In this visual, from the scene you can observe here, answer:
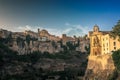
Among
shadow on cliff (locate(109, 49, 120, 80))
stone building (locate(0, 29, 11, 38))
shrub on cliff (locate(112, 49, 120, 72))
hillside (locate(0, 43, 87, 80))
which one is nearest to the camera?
shadow on cliff (locate(109, 49, 120, 80))

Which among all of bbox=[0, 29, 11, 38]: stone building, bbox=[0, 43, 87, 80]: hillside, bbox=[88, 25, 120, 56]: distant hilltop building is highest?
bbox=[0, 29, 11, 38]: stone building

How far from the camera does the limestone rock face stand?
79.7 meters

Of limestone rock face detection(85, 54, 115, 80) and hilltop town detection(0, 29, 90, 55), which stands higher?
hilltop town detection(0, 29, 90, 55)

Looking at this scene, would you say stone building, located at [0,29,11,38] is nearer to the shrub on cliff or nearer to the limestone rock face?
the limestone rock face

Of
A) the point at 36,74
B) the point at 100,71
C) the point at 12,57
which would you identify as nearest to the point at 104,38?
the point at 100,71

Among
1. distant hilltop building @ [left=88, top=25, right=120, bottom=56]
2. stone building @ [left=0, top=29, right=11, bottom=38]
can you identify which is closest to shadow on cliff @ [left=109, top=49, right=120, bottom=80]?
distant hilltop building @ [left=88, top=25, right=120, bottom=56]

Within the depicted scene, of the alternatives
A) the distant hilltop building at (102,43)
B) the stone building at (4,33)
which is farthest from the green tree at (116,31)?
the stone building at (4,33)

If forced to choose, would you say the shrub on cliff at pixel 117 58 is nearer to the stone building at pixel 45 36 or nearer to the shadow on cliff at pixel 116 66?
the shadow on cliff at pixel 116 66

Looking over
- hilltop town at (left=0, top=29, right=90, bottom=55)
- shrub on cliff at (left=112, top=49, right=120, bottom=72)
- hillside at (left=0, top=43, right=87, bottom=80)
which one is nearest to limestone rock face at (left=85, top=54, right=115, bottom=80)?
shrub on cliff at (left=112, top=49, right=120, bottom=72)

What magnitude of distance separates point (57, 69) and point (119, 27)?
193 feet

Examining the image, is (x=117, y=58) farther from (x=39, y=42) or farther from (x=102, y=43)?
(x=39, y=42)

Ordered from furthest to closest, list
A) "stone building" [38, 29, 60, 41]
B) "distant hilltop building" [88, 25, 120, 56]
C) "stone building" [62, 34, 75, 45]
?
"stone building" [38, 29, 60, 41], "stone building" [62, 34, 75, 45], "distant hilltop building" [88, 25, 120, 56]

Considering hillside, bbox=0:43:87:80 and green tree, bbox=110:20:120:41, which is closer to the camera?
green tree, bbox=110:20:120:41

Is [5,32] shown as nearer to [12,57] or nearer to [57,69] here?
[12,57]
